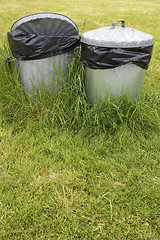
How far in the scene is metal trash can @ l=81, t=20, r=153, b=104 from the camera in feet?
7.39

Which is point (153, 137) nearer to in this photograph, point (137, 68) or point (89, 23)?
point (137, 68)

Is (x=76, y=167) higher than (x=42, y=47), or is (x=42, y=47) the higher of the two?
(x=42, y=47)

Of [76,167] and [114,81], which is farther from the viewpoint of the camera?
[114,81]

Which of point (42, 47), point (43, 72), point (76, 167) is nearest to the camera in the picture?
point (76, 167)

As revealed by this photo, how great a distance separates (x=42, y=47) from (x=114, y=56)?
0.80 metres

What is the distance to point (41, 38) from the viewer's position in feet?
7.75

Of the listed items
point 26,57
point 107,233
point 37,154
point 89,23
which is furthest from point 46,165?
point 89,23

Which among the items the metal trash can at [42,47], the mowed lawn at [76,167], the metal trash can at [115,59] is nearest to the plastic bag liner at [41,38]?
the metal trash can at [42,47]

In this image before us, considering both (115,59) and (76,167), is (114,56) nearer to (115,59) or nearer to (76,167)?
(115,59)

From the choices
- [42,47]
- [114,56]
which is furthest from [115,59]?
[42,47]

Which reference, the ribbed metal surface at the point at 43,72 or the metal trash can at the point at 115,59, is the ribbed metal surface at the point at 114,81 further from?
the ribbed metal surface at the point at 43,72

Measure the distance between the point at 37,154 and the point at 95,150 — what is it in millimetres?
613

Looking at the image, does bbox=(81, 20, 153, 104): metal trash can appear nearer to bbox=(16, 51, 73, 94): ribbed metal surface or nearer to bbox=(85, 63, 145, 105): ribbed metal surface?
bbox=(85, 63, 145, 105): ribbed metal surface

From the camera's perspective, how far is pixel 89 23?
8859 millimetres
